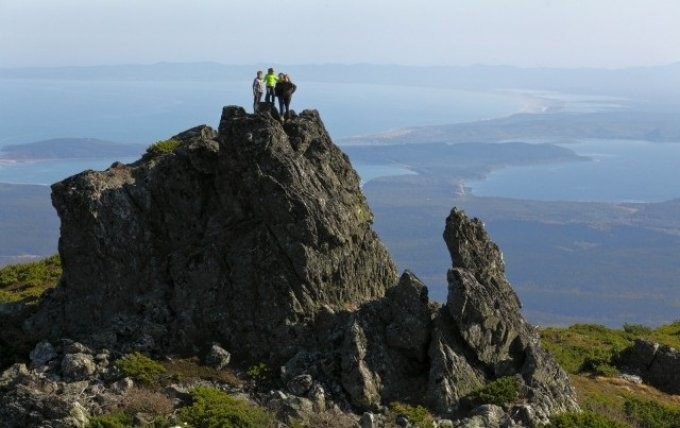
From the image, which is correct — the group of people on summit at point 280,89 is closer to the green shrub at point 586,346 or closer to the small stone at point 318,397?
the small stone at point 318,397

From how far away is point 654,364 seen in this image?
31.2m

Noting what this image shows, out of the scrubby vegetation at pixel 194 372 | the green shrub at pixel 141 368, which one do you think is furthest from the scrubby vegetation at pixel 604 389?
the green shrub at pixel 141 368

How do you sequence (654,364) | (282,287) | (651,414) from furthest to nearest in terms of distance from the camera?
(654,364) < (651,414) < (282,287)

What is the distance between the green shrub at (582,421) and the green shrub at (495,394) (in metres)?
1.34

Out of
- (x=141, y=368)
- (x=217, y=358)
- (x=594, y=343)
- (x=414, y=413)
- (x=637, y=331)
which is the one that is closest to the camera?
(x=414, y=413)

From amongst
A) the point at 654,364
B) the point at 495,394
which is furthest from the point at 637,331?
the point at 495,394

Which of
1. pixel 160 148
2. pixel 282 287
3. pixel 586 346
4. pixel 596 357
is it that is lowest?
pixel 586 346

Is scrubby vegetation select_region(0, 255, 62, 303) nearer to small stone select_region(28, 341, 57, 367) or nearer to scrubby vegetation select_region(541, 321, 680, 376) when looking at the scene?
small stone select_region(28, 341, 57, 367)

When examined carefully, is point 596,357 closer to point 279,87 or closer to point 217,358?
point 279,87

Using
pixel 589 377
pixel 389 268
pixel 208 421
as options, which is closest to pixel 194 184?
pixel 389 268

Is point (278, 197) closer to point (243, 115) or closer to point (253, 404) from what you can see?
point (243, 115)

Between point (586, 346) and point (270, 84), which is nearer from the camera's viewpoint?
point (270, 84)

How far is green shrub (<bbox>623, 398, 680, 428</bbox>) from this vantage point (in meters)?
23.9

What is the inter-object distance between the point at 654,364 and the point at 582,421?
12.3 metres
